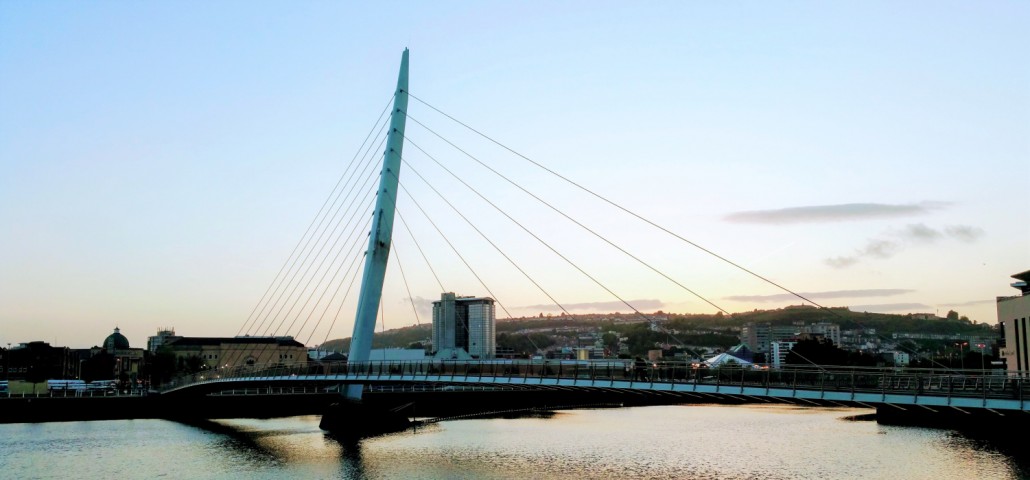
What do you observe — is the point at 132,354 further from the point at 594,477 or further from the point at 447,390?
the point at 594,477

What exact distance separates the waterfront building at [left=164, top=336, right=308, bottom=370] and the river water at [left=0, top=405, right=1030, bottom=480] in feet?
214

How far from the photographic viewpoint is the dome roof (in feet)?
449

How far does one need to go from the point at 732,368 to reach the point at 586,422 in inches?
1421

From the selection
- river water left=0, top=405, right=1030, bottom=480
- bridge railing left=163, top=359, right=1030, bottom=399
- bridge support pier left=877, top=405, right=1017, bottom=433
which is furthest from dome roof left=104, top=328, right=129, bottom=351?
bridge support pier left=877, top=405, right=1017, bottom=433

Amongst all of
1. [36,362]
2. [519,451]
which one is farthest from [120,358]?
[519,451]

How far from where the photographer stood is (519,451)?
155ft

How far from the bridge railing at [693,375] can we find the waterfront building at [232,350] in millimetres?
77745

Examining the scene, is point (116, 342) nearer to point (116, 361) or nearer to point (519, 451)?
point (116, 361)

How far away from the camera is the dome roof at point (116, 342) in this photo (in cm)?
13700

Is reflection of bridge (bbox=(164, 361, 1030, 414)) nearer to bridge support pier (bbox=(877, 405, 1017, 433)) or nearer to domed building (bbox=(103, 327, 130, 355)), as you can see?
bridge support pier (bbox=(877, 405, 1017, 433))

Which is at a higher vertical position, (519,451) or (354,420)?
(354,420)

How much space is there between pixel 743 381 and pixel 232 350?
387 ft

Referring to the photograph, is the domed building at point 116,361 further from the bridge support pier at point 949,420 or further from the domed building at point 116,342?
the bridge support pier at point 949,420

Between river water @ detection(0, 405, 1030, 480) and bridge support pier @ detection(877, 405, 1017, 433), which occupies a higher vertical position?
bridge support pier @ detection(877, 405, 1017, 433)
